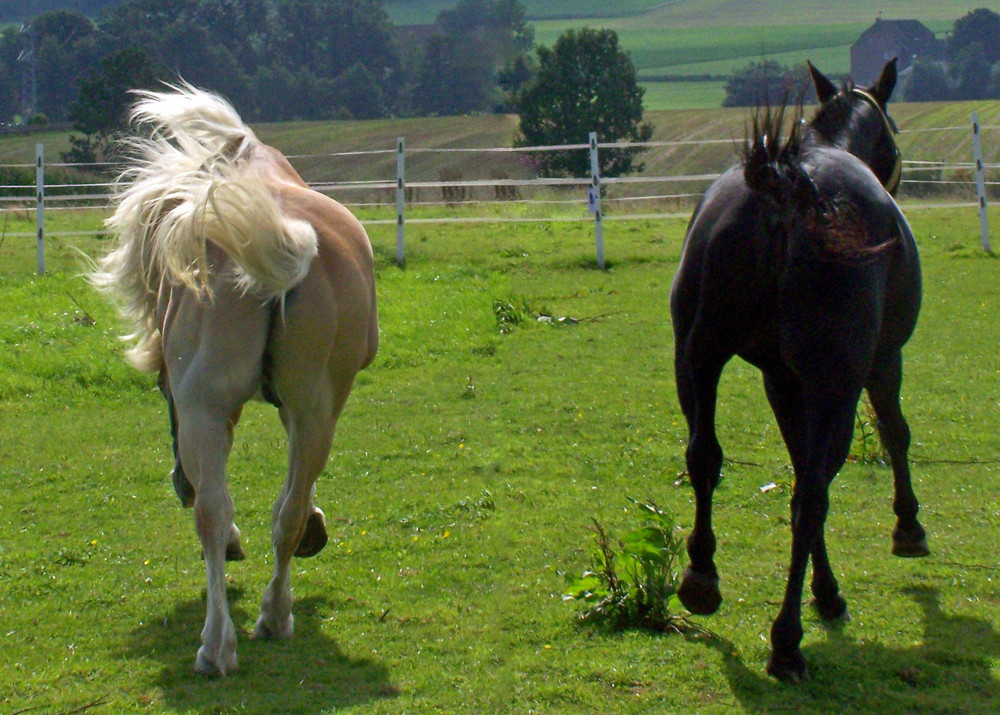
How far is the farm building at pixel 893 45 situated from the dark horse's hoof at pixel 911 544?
58878mm

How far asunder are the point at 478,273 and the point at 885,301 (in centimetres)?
1056

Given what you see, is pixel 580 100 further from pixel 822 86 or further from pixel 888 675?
pixel 888 675

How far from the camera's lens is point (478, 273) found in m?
14.4

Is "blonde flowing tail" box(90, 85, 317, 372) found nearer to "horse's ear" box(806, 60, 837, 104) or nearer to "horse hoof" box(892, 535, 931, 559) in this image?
"horse's ear" box(806, 60, 837, 104)

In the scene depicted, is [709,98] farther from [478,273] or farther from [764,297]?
[764,297]

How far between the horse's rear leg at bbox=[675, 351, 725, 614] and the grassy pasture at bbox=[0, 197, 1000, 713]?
204mm

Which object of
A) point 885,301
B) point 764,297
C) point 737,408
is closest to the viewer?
point 764,297

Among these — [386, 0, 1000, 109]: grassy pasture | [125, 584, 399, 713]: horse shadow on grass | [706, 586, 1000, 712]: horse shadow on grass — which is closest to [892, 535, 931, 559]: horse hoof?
[706, 586, 1000, 712]: horse shadow on grass

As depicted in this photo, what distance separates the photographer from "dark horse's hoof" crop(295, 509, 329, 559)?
4.49 meters

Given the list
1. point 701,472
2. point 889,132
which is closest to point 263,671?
point 701,472

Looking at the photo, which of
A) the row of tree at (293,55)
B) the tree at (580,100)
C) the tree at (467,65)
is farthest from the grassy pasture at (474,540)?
the tree at (467,65)

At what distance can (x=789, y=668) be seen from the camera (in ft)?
11.3

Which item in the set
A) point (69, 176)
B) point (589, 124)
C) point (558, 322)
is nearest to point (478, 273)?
point (558, 322)

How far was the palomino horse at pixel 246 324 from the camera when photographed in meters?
3.49
